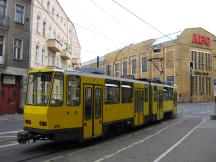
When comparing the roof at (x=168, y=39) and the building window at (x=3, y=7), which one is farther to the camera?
the roof at (x=168, y=39)

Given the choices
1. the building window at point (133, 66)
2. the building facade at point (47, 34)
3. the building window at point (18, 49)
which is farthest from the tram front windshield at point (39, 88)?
the building window at point (133, 66)

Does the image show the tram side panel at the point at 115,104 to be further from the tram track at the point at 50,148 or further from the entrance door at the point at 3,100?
the entrance door at the point at 3,100

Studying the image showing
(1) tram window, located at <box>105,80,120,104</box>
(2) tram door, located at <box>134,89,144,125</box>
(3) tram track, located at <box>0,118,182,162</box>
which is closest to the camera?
(3) tram track, located at <box>0,118,182,162</box>

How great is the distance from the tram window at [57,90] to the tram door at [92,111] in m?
1.30

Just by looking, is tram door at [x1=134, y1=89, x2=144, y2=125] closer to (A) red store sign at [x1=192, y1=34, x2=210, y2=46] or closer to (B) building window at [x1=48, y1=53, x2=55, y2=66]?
(B) building window at [x1=48, y1=53, x2=55, y2=66]

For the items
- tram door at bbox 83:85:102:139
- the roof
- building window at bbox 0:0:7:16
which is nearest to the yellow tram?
tram door at bbox 83:85:102:139

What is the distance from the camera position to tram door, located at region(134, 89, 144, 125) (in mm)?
19625

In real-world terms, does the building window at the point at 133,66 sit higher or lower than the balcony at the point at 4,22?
higher

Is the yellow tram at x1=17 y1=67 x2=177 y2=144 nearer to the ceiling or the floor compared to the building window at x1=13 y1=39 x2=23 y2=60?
nearer to the floor

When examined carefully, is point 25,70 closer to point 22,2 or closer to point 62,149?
point 22,2

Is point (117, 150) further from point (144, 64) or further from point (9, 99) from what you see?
point (144, 64)

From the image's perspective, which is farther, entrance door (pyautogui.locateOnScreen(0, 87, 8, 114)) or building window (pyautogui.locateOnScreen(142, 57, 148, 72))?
building window (pyautogui.locateOnScreen(142, 57, 148, 72))

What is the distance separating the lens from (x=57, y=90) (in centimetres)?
1280

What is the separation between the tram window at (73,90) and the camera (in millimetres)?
13144
